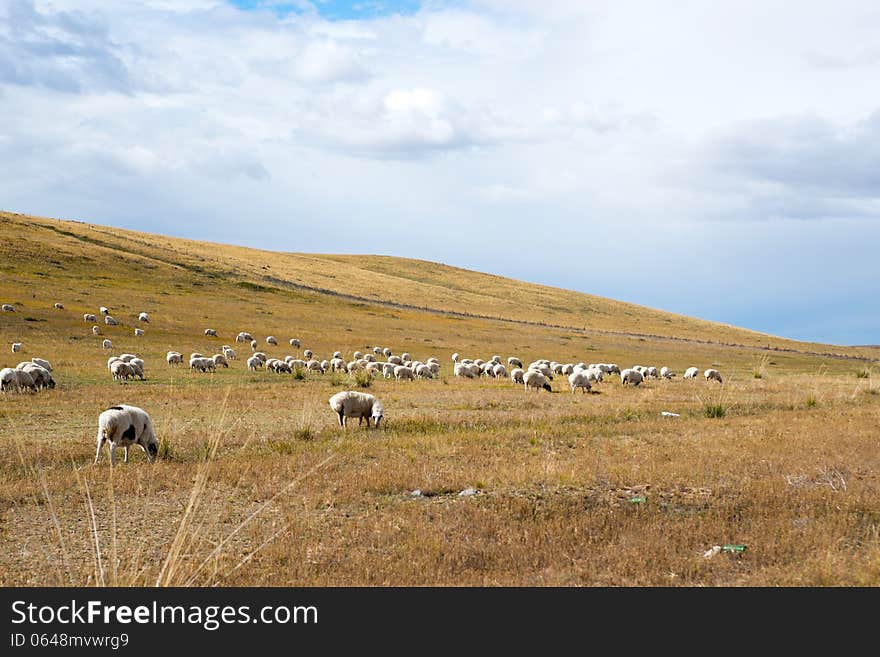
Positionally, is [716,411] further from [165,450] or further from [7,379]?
[7,379]

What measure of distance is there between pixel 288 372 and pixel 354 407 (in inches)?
762

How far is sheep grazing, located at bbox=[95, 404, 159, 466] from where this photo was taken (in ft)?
42.2

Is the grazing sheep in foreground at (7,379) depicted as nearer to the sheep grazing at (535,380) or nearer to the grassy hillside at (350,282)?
the sheep grazing at (535,380)

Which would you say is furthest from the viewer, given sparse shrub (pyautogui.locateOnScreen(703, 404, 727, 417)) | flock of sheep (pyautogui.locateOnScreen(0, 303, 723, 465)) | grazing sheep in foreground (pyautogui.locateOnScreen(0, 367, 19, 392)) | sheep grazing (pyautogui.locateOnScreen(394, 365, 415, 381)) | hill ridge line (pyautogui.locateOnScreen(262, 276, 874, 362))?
hill ridge line (pyautogui.locateOnScreen(262, 276, 874, 362))

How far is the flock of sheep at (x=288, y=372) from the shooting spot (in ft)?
43.3

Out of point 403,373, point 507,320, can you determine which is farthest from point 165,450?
point 507,320

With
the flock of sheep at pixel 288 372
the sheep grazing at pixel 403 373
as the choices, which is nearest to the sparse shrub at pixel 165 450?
the flock of sheep at pixel 288 372

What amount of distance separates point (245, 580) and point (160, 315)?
53.0 meters

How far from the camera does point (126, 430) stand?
13094 millimetres

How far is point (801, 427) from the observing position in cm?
1753

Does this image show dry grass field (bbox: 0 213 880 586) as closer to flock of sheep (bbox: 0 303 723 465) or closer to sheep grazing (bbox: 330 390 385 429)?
sheep grazing (bbox: 330 390 385 429)

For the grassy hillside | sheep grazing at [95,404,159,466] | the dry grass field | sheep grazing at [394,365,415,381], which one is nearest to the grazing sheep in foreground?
the dry grass field

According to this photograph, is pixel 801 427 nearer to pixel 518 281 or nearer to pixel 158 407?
pixel 158 407

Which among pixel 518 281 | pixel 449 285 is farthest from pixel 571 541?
pixel 518 281
